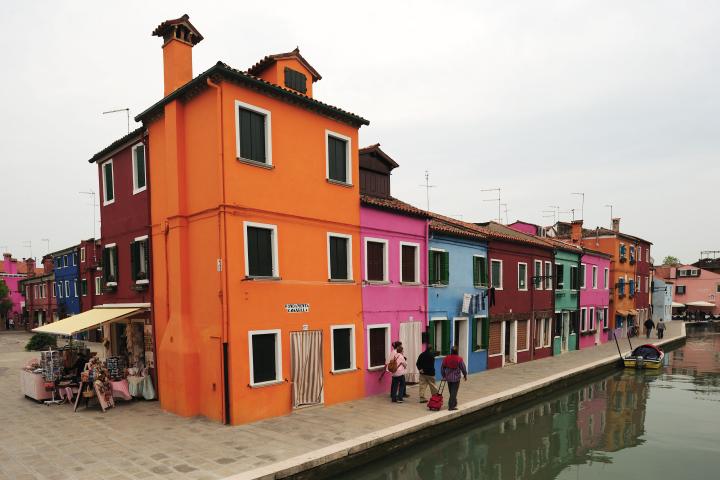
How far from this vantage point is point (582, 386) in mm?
19672

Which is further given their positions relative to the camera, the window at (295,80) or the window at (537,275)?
the window at (537,275)

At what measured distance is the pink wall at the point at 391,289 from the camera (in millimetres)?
14203

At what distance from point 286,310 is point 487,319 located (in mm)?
11327

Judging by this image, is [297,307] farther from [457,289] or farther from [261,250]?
[457,289]

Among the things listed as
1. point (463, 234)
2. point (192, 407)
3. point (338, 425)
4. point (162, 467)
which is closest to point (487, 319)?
point (463, 234)

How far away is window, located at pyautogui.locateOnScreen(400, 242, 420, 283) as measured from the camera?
51.9 feet

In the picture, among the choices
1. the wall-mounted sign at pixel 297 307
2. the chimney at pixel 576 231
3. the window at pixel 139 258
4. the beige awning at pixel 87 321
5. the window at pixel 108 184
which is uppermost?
the window at pixel 108 184

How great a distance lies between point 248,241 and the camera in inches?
438

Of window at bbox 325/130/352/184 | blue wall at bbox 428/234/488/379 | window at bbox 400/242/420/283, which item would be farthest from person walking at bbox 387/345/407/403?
window at bbox 325/130/352/184

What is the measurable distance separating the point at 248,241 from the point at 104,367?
19.6 ft

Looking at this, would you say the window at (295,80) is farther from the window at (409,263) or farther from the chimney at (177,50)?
the window at (409,263)

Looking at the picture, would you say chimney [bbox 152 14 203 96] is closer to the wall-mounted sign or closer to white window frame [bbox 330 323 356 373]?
the wall-mounted sign

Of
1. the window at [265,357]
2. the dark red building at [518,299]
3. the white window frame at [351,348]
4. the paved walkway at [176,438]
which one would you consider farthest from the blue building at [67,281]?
the dark red building at [518,299]

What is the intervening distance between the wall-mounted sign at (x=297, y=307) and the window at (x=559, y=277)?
62.8 feet
